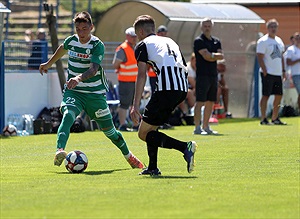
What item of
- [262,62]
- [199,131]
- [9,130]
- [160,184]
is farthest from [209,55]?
[160,184]

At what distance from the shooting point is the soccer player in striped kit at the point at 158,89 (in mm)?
10867

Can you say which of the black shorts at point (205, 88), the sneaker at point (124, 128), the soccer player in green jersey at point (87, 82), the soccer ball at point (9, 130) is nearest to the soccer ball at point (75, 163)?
the soccer player in green jersey at point (87, 82)

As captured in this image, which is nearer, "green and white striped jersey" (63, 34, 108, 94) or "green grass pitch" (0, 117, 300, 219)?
"green grass pitch" (0, 117, 300, 219)

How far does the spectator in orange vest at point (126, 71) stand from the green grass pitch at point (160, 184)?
13.0ft

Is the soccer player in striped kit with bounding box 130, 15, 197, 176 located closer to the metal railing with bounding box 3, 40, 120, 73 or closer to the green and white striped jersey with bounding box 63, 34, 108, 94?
the green and white striped jersey with bounding box 63, 34, 108, 94

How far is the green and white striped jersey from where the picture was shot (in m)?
12.0

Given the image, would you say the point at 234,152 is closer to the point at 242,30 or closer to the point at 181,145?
the point at 181,145

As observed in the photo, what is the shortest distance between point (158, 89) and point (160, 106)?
212 mm

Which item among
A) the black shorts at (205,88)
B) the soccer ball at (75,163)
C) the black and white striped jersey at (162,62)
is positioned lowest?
the black shorts at (205,88)

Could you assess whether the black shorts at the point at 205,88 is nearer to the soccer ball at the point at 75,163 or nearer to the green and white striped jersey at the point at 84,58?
the green and white striped jersey at the point at 84,58

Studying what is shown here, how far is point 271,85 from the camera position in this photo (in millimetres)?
21547

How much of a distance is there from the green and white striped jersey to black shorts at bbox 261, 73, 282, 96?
9.90m

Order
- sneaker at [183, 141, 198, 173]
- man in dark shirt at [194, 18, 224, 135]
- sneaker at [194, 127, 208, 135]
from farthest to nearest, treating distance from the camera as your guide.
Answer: sneaker at [194, 127, 208, 135], man in dark shirt at [194, 18, 224, 135], sneaker at [183, 141, 198, 173]

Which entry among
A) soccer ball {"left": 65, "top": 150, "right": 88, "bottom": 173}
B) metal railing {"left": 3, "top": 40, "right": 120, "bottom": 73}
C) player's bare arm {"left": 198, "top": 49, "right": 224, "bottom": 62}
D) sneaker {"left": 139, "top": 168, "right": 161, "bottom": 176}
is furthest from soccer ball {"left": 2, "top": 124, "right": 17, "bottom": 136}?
sneaker {"left": 139, "top": 168, "right": 161, "bottom": 176}
